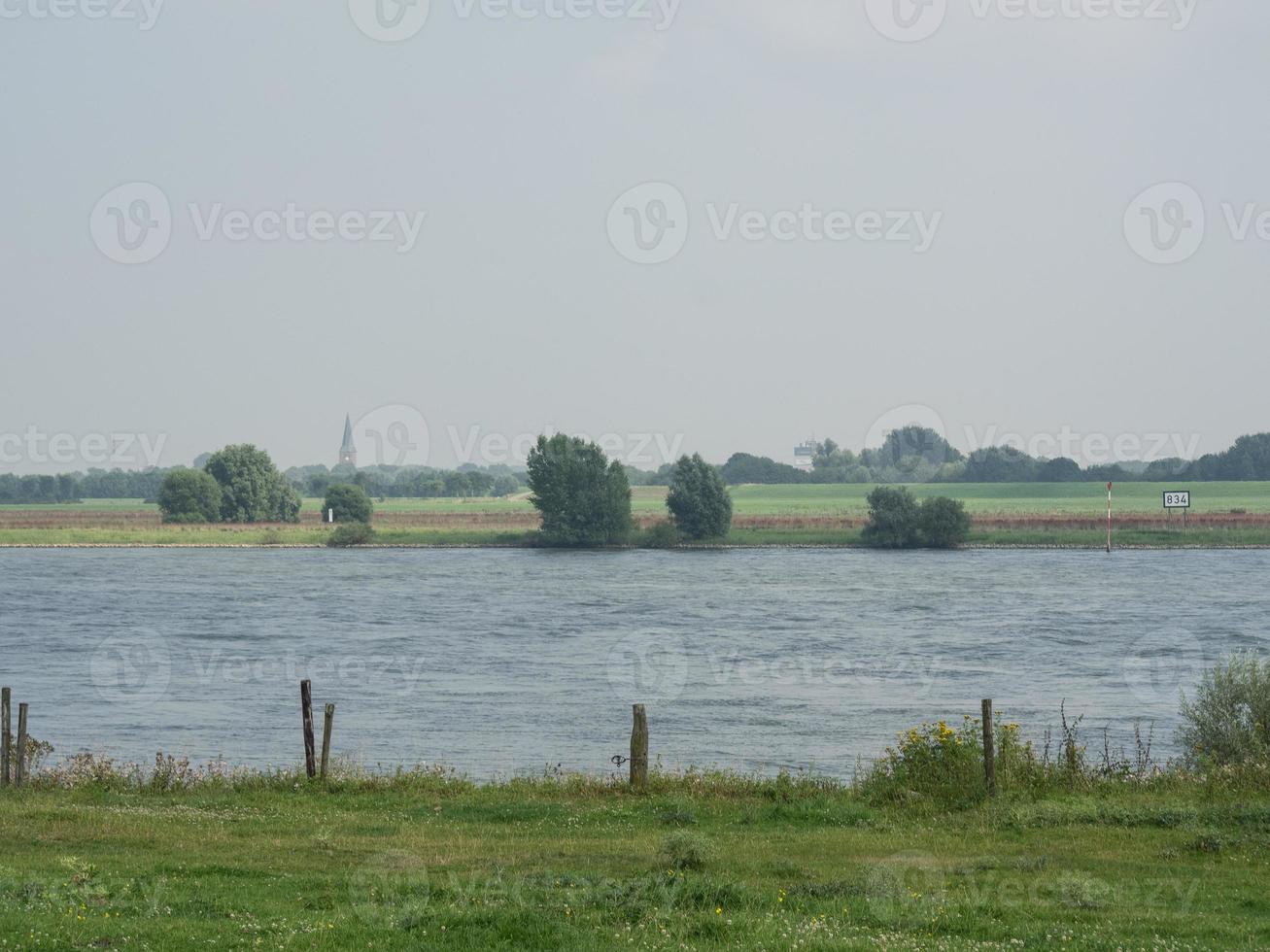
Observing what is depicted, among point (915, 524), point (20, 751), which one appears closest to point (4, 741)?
point (20, 751)

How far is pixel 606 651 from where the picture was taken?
5666 centimetres

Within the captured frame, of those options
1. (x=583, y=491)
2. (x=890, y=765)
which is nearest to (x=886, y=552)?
(x=583, y=491)

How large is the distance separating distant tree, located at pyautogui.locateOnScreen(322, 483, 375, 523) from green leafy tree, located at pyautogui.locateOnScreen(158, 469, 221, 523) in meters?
11.7

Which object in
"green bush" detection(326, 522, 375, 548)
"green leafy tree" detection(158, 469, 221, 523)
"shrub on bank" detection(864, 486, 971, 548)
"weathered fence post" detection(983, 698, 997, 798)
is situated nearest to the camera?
"weathered fence post" detection(983, 698, 997, 798)

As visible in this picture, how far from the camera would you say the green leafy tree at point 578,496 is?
118375mm

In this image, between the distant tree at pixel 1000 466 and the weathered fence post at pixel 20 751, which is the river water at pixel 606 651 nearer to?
the weathered fence post at pixel 20 751

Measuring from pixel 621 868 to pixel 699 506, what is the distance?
105 m

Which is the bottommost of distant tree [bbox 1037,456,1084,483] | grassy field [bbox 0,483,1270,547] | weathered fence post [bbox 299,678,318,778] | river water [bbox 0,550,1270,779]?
river water [bbox 0,550,1270,779]

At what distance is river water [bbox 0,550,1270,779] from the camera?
112 ft

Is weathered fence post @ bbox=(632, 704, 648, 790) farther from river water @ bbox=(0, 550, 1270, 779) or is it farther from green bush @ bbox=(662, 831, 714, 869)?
river water @ bbox=(0, 550, 1270, 779)

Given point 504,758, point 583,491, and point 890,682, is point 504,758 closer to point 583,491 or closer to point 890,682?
point 890,682

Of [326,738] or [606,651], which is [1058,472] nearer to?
[606,651]

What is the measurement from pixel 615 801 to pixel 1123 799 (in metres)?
6.61

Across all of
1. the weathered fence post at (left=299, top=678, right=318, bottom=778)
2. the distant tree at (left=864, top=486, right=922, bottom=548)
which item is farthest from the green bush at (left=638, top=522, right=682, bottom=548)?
the weathered fence post at (left=299, top=678, right=318, bottom=778)
